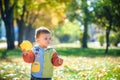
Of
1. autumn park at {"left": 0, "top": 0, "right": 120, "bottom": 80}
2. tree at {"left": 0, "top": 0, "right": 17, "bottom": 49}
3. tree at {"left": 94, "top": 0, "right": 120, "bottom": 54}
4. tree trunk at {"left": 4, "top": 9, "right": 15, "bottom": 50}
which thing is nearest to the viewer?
autumn park at {"left": 0, "top": 0, "right": 120, "bottom": 80}

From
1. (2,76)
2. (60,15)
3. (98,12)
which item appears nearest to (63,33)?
(60,15)

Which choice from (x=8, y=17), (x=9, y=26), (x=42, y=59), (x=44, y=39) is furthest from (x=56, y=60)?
(x=9, y=26)

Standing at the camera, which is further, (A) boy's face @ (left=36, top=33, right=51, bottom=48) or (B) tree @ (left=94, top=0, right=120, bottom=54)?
(B) tree @ (left=94, top=0, right=120, bottom=54)

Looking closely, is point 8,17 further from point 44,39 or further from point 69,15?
point 44,39

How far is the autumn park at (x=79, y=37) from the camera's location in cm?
1066

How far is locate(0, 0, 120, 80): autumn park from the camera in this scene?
10663mm

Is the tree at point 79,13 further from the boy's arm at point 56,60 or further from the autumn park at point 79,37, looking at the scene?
the boy's arm at point 56,60

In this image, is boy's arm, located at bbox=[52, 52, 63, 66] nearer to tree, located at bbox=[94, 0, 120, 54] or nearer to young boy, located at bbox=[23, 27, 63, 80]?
young boy, located at bbox=[23, 27, 63, 80]

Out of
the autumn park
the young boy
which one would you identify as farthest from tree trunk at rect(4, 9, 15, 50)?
the young boy

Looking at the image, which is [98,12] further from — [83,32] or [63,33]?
[63,33]

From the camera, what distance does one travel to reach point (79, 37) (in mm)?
46750

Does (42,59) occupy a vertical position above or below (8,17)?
below

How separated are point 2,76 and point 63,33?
77193 mm

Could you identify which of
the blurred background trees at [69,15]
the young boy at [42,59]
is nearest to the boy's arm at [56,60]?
the young boy at [42,59]
